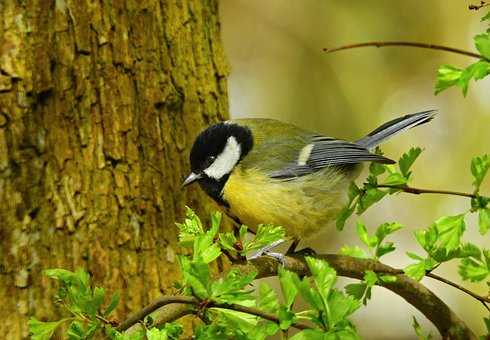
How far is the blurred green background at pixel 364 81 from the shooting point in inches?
258

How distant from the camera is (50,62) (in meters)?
2.47

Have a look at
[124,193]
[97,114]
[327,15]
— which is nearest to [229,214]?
[124,193]

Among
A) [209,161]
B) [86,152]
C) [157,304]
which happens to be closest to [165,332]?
[157,304]

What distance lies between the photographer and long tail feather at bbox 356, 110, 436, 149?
2957 millimetres

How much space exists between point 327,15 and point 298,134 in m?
3.95

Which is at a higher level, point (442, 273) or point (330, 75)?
point (330, 75)

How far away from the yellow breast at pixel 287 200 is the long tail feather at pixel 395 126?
26 centimetres

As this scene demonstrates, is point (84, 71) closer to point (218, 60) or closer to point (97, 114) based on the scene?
point (97, 114)

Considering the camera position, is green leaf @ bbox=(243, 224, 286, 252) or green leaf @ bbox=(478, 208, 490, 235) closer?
green leaf @ bbox=(243, 224, 286, 252)

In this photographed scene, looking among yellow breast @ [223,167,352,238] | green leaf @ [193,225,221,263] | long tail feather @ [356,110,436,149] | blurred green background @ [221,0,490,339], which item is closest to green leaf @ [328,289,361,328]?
green leaf @ [193,225,221,263]

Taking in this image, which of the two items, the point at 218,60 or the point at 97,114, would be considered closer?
the point at 97,114

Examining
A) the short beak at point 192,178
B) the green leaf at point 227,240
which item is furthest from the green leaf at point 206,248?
the short beak at point 192,178

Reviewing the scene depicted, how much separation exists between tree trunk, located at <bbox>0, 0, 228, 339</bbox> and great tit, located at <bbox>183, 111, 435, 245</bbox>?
17 centimetres

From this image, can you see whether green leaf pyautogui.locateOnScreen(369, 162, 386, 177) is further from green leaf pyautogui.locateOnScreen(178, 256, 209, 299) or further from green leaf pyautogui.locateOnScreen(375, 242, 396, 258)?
green leaf pyautogui.locateOnScreen(178, 256, 209, 299)
